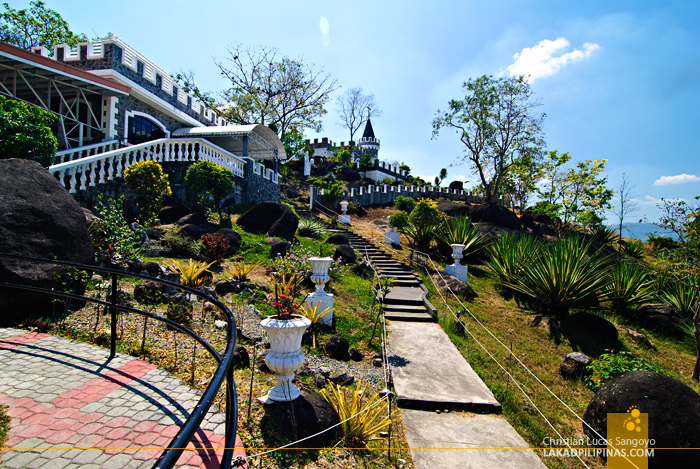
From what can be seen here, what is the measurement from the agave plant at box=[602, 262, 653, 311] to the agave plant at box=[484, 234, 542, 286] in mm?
2143

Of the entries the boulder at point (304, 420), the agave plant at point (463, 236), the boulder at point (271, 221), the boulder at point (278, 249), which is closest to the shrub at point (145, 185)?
the boulder at point (271, 221)

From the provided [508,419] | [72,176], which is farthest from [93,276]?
[508,419]

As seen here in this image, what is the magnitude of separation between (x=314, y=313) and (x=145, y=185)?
722 centimetres

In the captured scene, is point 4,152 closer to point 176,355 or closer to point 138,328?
point 138,328

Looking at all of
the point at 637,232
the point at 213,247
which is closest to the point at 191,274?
the point at 213,247

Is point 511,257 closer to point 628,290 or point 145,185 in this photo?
point 628,290

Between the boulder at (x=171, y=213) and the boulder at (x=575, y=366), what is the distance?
11337 millimetres

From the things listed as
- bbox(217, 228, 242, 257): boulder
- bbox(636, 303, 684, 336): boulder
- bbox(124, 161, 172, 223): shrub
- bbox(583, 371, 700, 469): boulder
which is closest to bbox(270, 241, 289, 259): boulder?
bbox(217, 228, 242, 257): boulder

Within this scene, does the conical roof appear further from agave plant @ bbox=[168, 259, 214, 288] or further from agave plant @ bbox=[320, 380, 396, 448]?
agave plant @ bbox=[320, 380, 396, 448]

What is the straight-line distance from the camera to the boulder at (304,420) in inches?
135

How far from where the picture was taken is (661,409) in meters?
4.05

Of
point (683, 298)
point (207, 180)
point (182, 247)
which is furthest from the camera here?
point (207, 180)

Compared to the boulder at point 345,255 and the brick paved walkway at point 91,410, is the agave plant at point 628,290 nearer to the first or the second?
the boulder at point 345,255

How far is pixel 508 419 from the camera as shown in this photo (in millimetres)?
4652
